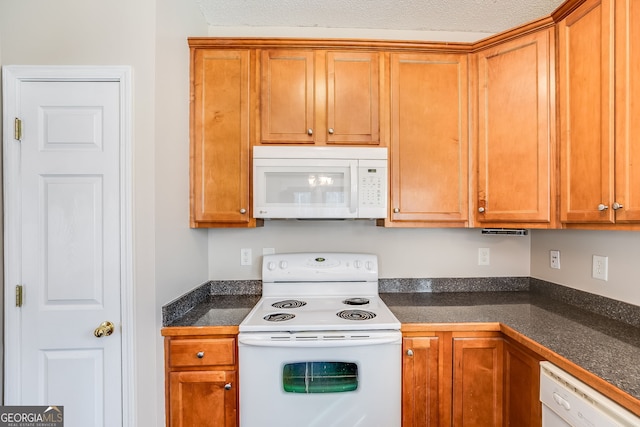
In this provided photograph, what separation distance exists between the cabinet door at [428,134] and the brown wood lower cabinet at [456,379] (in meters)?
0.69

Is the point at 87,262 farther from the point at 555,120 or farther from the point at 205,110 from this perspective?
the point at 555,120

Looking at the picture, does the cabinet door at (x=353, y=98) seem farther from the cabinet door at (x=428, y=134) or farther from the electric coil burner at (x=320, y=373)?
the electric coil burner at (x=320, y=373)

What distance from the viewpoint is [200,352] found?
1.41 meters

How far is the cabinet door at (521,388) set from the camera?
1238 millimetres

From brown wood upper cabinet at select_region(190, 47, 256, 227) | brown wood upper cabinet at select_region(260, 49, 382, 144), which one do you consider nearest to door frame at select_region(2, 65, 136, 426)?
brown wood upper cabinet at select_region(190, 47, 256, 227)

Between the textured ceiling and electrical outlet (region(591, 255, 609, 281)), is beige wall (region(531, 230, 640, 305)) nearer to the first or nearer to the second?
electrical outlet (region(591, 255, 609, 281))

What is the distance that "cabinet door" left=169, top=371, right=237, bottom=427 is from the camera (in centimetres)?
140

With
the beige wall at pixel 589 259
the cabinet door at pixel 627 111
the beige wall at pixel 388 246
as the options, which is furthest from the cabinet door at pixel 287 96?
the beige wall at pixel 589 259

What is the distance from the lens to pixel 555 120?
4.98ft

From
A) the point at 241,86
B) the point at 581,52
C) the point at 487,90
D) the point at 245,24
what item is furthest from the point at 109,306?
the point at 581,52

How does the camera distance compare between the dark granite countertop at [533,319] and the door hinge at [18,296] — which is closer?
the dark granite countertop at [533,319]

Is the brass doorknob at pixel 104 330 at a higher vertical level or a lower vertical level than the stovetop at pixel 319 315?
higher

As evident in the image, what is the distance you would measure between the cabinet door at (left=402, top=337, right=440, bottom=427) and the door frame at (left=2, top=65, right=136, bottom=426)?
129cm

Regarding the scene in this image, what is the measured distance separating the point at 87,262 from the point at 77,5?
1.16m
